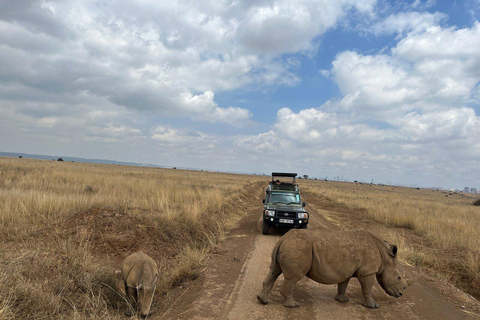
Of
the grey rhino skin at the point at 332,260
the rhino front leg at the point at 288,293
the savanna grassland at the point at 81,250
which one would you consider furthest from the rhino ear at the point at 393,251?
the savanna grassland at the point at 81,250

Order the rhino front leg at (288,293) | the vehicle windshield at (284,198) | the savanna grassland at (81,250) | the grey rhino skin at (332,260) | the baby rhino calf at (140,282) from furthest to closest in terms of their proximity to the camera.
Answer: the vehicle windshield at (284,198) < the rhino front leg at (288,293) < the grey rhino skin at (332,260) < the baby rhino calf at (140,282) < the savanna grassland at (81,250)

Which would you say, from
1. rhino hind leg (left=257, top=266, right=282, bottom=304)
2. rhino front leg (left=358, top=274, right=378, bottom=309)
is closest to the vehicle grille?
rhino front leg (left=358, top=274, right=378, bottom=309)

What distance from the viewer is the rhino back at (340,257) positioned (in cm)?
454

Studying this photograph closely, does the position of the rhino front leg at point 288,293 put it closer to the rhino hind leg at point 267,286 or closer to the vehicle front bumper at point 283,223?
the rhino hind leg at point 267,286

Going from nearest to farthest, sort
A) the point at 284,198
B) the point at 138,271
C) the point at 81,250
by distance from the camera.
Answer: the point at 138,271 < the point at 81,250 < the point at 284,198

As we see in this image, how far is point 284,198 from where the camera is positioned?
12.4 m

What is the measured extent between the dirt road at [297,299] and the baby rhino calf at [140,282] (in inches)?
14.3

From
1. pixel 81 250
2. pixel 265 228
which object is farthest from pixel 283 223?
pixel 81 250

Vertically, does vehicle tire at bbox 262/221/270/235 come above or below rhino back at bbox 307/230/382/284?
below

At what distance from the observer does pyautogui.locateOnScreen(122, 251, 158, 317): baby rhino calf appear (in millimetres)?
4016

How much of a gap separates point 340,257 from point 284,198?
25.8 feet

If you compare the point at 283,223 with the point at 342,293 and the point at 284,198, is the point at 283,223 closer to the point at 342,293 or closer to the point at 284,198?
the point at 284,198

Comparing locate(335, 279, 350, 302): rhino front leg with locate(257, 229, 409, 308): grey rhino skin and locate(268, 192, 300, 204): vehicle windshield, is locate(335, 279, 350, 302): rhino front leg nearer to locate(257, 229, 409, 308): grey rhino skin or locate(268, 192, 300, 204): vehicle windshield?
locate(257, 229, 409, 308): grey rhino skin

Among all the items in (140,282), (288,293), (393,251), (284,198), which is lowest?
(288,293)
